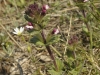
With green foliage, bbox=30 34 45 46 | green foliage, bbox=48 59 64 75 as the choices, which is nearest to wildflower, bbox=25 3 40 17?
green foliage, bbox=30 34 45 46

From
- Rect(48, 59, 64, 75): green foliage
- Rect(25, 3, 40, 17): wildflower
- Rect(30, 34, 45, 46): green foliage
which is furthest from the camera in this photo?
Rect(48, 59, 64, 75): green foliage

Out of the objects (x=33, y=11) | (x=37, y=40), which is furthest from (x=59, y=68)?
(x=33, y=11)

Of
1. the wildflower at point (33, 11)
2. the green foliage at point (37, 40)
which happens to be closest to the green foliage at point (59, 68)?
the green foliage at point (37, 40)

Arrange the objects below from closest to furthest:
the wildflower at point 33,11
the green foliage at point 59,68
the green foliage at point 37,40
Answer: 1. the wildflower at point 33,11
2. the green foliage at point 37,40
3. the green foliage at point 59,68

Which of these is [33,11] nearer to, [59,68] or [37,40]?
[37,40]

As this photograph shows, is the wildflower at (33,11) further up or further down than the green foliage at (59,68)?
further up

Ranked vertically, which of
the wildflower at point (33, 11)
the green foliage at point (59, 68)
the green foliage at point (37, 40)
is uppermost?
the wildflower at point (33, 11)

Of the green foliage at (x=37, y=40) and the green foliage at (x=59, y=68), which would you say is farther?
the green foliage at (x=59, y=68)

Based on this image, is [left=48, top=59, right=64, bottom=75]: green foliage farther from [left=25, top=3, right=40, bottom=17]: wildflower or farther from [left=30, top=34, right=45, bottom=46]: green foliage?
[left=25, top=3, right=40, bottom=17]: wildflower

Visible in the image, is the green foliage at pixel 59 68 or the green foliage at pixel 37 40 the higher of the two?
the green foliage at pixel 37 40

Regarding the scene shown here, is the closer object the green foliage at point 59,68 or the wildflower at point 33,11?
the wildflower at point 33,11

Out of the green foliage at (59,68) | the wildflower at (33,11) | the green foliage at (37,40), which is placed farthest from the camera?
the green foliage at (59,68)

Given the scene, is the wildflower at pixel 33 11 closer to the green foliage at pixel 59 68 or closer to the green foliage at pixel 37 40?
A: the green foliage at pixel 37 40

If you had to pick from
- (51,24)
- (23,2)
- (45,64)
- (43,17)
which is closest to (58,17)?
(51,24)
